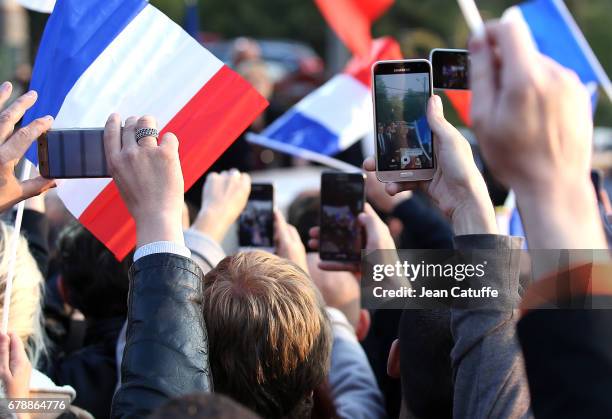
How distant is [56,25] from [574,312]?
1.88m

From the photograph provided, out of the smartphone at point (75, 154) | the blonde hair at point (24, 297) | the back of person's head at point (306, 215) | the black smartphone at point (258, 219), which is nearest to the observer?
the smartphone at point (75, 154)

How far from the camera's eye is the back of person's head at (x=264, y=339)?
1.97 meters

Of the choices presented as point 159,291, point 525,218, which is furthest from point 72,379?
point 525,218

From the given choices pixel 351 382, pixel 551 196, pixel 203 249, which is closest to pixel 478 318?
pixel 551 196

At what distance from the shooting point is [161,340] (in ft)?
5.65

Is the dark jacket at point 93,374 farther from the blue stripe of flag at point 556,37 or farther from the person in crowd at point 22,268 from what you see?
the blue stripe of flag at point 556,37

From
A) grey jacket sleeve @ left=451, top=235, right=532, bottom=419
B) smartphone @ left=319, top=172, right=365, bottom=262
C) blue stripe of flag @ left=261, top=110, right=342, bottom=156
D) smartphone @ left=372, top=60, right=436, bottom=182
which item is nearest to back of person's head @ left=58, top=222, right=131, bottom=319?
smartphone @ left=319, top=172, right=365, bottom=262

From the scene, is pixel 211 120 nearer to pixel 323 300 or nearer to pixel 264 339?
pixel 323 300

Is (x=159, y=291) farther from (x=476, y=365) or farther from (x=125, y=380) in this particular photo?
(x=476, y=365)

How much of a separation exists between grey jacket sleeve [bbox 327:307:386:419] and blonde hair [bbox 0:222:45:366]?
0.82 meters

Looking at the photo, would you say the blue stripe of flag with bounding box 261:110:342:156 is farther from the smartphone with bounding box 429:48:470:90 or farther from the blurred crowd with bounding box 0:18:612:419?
the smartphone with bounding box 429:48:470:90

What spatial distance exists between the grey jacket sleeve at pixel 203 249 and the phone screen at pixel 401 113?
2.07ft

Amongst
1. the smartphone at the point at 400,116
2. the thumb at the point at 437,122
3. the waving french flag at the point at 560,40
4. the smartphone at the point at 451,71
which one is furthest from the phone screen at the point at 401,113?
the waving french flag at the point at 560,40

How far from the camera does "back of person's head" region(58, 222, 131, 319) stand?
114 inches
